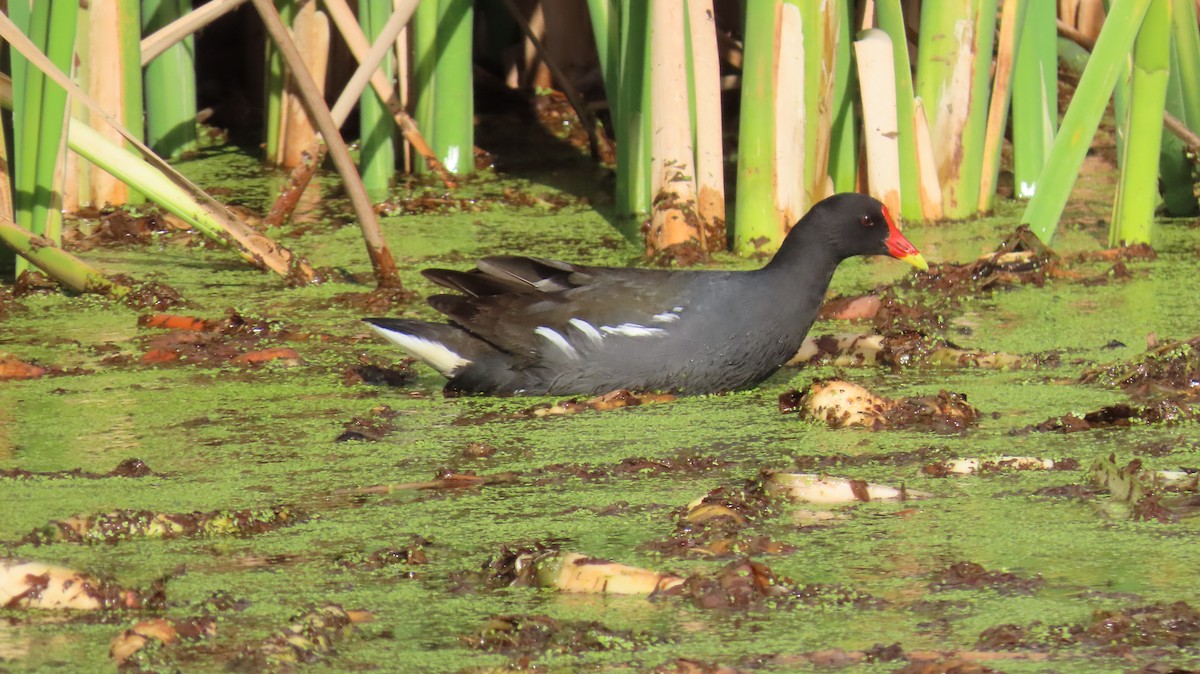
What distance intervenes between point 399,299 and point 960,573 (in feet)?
7.38

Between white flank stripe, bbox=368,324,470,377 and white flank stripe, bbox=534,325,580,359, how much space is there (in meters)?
0.18

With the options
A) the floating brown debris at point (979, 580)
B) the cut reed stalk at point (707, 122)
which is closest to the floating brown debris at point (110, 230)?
the cut reed stalk at point (707, 122)

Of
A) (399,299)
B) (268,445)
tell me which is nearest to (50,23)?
(399,299)

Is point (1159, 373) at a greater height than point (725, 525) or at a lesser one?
greater

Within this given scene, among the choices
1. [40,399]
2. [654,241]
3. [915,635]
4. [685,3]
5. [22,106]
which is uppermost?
[685,3]

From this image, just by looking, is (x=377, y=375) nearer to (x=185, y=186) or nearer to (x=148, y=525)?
(x=185, y=186)

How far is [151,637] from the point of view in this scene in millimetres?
2180

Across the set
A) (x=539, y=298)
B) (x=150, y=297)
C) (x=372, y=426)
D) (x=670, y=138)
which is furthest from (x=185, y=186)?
(x=670, y=138)

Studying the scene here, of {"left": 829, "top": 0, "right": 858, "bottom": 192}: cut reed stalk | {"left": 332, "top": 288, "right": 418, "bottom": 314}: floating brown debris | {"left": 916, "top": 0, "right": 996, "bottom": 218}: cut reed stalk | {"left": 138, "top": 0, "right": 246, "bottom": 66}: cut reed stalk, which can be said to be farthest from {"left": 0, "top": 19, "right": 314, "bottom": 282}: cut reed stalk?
{"left": 916, "top": 0, "right": 996, "bottom": 218}: cut reed stalk

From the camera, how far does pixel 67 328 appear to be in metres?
4.19

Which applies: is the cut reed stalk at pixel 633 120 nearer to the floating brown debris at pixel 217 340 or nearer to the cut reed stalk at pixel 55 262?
the floating brown debris at pixel 217 340

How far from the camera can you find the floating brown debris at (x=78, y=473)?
9.89ft

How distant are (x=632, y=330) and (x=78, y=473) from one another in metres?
1.14

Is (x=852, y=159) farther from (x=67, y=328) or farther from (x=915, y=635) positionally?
(x=915, y=635)
